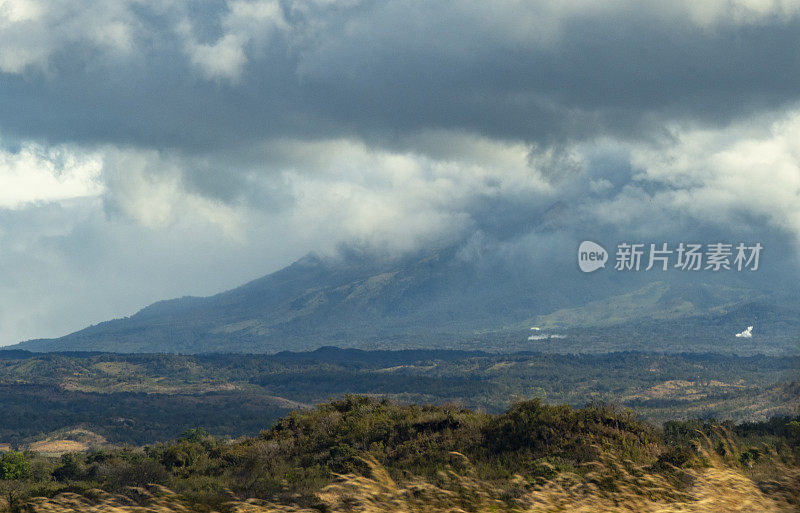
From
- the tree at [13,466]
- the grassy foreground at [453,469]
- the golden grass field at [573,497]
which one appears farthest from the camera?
the tree at [13,466]

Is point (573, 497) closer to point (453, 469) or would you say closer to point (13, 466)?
point (453, 469)

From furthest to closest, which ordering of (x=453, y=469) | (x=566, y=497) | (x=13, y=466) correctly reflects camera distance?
1. (x=13, y=466)
2. (x=453, y=469)
3. (x=566, y=497)

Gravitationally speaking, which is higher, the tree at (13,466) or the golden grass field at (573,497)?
the golden grass field at (573,497)

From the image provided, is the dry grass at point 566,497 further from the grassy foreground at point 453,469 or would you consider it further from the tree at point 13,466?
the tree at point 13,466

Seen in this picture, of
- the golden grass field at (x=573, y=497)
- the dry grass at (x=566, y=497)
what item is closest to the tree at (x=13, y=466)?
the dry grass at (x=566, y=497)

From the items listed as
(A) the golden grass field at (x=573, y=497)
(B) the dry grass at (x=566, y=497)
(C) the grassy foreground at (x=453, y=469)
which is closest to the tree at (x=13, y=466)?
(C) the grassy foreground at (x=453, y=469)

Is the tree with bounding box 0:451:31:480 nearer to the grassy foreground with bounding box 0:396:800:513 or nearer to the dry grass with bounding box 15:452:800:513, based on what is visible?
the grassy foreground with bounding box 0:396:800:513

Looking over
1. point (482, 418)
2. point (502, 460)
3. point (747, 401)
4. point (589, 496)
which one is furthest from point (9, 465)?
point (747, 401)

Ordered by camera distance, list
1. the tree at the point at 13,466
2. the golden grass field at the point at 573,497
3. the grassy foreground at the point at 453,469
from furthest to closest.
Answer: the tree at the point at 13,466, the grassy foreground at the point at 453,469, the golden grass field at the point at 573,497

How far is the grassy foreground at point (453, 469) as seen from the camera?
12477 mm

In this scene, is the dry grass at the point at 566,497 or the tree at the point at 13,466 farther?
the tree at the point at 13,466

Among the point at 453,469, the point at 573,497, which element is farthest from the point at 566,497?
the point at 453,469

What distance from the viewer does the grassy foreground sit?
12.5 metres

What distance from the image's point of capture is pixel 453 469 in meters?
19.5
